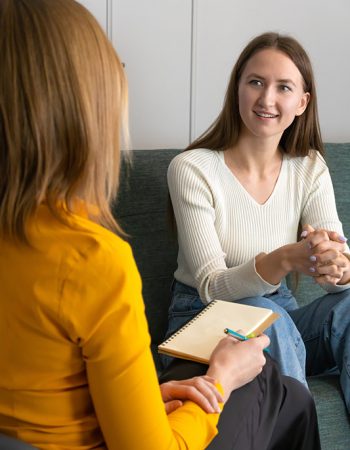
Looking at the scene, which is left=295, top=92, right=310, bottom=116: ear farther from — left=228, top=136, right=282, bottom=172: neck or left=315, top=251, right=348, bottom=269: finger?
left=315, top=251, right=348, bottom=269: finger

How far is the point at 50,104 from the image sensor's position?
74cm

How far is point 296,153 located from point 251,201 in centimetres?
25

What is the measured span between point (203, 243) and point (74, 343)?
963mm

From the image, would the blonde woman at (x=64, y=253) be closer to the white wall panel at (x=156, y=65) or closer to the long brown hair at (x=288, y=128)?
the long brown hair at (x=288, y=128)

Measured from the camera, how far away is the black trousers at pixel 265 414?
1.09 m

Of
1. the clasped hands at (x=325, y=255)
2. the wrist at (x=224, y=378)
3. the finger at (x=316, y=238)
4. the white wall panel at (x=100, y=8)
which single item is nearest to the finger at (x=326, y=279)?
the clasped hands at (x=325, y=255)

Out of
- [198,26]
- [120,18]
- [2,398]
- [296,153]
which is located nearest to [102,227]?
[2,398]

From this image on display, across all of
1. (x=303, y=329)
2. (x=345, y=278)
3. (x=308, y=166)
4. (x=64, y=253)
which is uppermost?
(x=64, y=253)

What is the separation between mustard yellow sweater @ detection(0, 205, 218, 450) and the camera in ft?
2.46

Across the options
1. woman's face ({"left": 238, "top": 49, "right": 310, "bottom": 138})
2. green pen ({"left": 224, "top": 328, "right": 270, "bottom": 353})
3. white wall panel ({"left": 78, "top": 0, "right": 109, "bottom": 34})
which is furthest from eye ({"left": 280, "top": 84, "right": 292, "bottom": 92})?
green pen ({"left": 224, "top": 328, "right": 270, "bottom": 353})

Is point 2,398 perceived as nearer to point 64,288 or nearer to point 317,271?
point 64,288

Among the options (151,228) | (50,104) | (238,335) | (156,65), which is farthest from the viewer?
(156,65)

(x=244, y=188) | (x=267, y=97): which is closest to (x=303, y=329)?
(x=244, y=188)

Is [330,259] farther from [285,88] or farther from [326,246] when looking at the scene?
[285,88]
